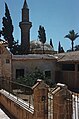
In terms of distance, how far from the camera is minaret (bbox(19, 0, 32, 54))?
46344 mm

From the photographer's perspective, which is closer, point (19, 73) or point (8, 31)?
point (19, 73)

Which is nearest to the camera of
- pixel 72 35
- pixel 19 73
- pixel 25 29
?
pixel 19 73

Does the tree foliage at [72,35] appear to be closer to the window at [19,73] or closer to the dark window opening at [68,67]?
the dark window opening at [68,67]

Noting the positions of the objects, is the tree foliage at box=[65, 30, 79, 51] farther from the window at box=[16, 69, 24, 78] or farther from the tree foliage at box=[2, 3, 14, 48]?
the window at box=[16, 69, 24, 78]

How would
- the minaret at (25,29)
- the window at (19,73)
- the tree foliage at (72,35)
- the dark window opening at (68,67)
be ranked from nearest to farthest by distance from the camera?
the window at (19,73) < the dark window opening at (68,67) < the minaret at (25,29) < the tree foliage at (72,35)

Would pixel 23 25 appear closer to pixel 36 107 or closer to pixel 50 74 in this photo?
pixel 50 74

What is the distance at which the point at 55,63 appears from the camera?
31953 millimetres

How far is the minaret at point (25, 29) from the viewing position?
46.3 metres

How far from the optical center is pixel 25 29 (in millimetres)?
46438

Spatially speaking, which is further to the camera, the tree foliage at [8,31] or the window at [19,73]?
the tree foliage at [8,31]

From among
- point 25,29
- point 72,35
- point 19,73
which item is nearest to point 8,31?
point 25,29

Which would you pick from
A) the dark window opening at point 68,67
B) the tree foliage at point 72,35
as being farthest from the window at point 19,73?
the tree foliage at point 72,35

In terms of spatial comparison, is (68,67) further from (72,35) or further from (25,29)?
(72,35)

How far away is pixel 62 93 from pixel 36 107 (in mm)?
1953
